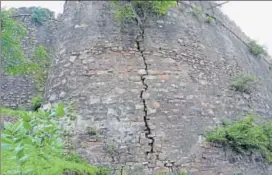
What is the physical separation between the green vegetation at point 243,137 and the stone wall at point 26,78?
441cm

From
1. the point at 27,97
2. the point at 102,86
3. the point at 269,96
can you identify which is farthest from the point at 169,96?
the point at 27,97

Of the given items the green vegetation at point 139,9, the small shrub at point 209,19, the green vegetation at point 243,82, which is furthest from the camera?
the small shrub at point 209,19

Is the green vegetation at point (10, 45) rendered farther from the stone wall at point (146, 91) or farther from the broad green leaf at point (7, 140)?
the broad green leaf at point (7, 140)

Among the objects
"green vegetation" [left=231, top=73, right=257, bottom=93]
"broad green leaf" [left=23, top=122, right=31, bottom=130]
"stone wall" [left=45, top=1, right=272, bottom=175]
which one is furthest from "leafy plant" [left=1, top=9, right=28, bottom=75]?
→ "broad green leaf" [left=23, top=122, right=31, bottom=130]

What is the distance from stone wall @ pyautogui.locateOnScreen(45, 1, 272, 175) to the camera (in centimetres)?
558

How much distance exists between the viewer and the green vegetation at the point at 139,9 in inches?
260

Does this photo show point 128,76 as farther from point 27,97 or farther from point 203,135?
point 27,97

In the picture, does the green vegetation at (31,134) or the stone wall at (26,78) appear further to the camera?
the stone wall at (26,78)

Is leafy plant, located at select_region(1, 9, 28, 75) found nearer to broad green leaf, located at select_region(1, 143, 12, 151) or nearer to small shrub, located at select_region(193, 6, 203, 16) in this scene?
small shrub, located at select_region(193, 6, 203, 16)

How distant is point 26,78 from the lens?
9.68 metres

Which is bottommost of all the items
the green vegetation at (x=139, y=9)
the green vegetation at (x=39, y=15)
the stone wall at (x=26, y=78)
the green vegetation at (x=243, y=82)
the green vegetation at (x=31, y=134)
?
the stone wall at (x=26, y=78)

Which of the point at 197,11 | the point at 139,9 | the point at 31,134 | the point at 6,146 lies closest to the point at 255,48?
the point at 197,11

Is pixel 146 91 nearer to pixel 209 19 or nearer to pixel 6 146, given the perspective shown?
pixel 209 19

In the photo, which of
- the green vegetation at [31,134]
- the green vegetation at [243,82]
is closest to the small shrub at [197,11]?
the green vegetation at [243,82]
